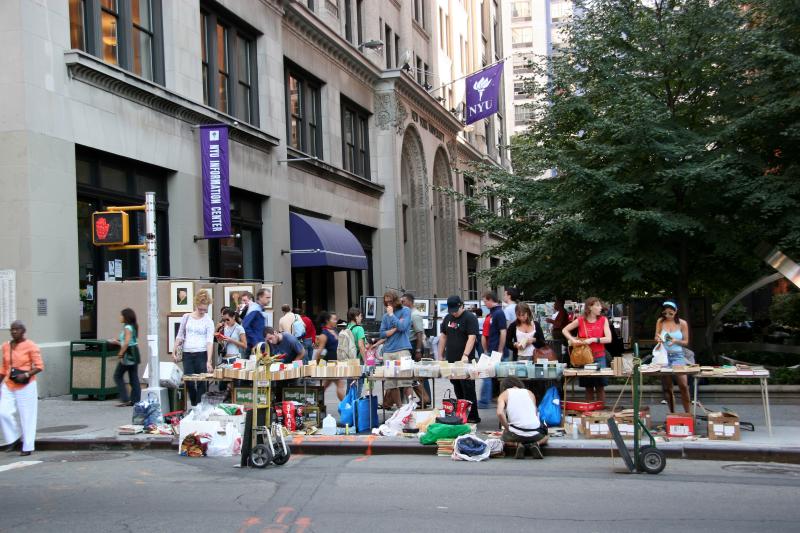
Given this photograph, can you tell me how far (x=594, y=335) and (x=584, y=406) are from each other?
1.40 metres

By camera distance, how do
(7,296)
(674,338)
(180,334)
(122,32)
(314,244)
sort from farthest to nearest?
(314,244), (122,32), (7,296), (180,334), (674,338)

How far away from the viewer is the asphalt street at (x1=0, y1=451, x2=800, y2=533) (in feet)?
24.2

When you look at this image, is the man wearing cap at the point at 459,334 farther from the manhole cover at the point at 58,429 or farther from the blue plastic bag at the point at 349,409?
the manhole cover at the point at 58,429

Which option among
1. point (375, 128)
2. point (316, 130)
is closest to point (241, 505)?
point (316, 130)

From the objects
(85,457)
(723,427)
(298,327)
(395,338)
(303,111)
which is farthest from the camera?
(303,111)

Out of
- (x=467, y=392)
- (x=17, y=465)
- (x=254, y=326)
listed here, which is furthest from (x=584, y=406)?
(x=17, y=465)

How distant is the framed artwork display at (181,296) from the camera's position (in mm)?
18141

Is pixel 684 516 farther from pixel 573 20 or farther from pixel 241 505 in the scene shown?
pixel 573 20

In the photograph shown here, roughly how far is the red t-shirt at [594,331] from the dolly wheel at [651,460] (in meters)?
3.60

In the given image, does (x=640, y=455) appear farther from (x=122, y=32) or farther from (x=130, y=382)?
(x=122, y=32)

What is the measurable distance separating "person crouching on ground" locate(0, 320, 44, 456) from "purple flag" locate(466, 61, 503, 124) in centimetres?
2807

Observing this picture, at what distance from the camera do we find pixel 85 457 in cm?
1152

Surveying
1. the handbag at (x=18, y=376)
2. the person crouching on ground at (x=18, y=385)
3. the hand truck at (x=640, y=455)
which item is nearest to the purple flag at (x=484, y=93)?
the person crouching on ground at (x=18, y=385)

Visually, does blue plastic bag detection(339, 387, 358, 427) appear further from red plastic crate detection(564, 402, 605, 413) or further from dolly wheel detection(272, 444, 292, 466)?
red plastic crate detection(564, 402, 605, 413)
